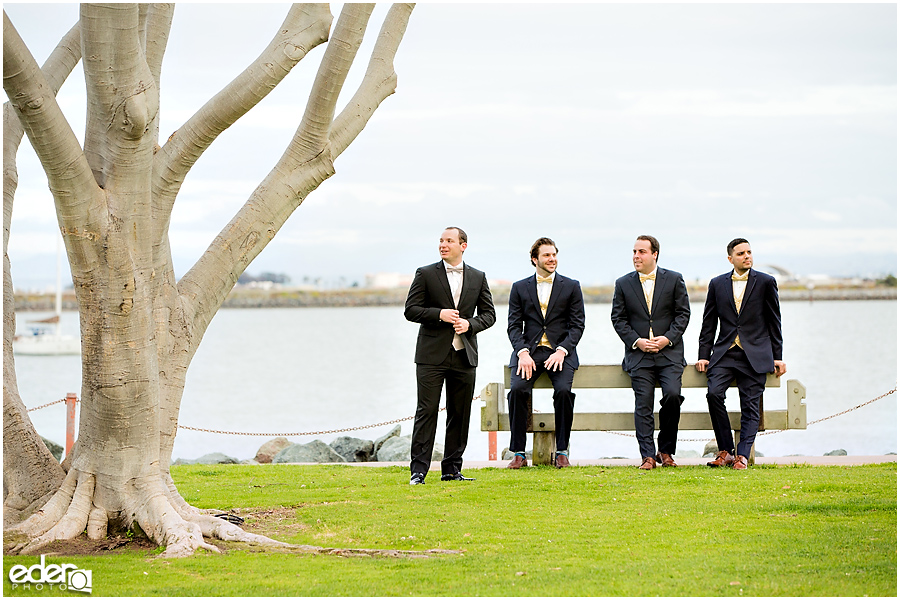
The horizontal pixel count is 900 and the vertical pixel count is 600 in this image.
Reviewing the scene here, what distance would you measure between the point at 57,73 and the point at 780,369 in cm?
694

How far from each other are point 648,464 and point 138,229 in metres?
5.37

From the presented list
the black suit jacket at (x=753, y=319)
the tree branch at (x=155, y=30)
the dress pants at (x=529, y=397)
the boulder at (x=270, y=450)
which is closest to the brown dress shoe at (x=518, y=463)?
the dress pants at (x=529, y=397)

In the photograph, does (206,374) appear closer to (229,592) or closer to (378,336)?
(378,336)

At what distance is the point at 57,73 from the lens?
748 cm

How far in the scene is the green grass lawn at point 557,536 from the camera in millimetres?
4809

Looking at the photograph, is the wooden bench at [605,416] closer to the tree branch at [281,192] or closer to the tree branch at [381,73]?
the tree branch at [381,73]

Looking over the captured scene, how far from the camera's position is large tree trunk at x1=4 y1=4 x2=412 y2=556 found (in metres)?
5.45

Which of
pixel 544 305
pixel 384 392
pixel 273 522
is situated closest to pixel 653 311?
pixel 544 305

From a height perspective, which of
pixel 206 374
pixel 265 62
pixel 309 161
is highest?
pixel 265 62

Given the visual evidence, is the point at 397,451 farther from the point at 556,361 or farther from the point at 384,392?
the point at 384,392

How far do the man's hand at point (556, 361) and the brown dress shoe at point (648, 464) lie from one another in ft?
4.02

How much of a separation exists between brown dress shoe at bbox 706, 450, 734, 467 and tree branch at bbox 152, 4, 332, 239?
5552mm

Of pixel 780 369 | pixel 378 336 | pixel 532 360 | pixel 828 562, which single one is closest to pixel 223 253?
pixel 532 360

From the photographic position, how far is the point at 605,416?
9.55m
